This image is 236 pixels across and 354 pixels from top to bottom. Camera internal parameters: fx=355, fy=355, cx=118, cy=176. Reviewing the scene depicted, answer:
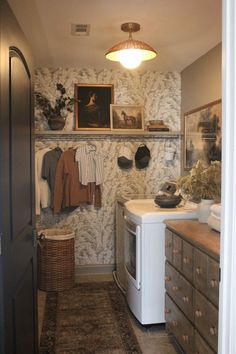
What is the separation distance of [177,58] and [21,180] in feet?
8.58

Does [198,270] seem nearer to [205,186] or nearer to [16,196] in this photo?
[205,186]

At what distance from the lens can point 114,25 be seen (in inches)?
110

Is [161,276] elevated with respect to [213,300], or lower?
lower

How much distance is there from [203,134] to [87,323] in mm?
2074

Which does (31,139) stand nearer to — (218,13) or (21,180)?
(21,180)

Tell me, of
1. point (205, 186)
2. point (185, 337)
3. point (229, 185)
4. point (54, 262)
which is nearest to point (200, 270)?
point (185, 337)

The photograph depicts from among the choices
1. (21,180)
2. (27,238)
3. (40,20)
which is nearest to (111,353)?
(27,238)

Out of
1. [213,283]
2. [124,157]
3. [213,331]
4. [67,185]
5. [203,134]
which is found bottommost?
[213,331]

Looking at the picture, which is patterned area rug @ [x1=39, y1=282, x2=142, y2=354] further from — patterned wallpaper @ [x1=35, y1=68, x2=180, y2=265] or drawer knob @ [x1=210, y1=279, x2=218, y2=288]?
drawer knob @ [x1=210, y1=279, x2=218, y2=288]

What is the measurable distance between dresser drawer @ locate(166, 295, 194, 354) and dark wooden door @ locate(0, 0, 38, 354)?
3.10ft

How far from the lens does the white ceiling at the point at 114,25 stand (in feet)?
7.99

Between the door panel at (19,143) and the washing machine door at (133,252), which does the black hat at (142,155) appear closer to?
the washing machine door at (133,252)

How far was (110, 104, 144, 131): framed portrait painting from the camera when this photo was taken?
418 cm

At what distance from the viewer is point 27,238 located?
1.86 m
